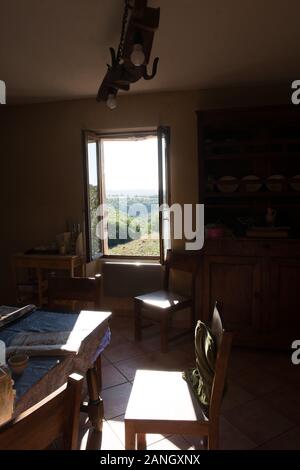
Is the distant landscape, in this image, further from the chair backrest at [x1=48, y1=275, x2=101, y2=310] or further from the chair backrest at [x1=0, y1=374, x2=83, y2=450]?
the chair backrest at [x1=0, y1=374, x2=83, y2=450]

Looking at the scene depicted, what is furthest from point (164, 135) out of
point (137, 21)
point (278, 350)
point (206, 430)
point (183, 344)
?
point (206, 430)

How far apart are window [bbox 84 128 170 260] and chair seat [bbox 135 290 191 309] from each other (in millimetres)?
581

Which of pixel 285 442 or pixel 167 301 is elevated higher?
pixel 167 301

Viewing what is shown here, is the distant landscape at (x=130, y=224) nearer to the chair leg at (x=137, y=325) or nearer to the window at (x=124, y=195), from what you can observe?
the window at (x=124, y=195)

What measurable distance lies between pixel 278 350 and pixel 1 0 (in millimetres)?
3271

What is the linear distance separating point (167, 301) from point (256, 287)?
0.80 m

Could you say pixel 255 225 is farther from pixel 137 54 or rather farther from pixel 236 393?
pixel 137 54

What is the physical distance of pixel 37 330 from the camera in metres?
1.80

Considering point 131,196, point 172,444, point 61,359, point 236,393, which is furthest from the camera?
point 131,196

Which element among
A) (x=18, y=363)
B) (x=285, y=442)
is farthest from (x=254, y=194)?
(x=18, y=363)

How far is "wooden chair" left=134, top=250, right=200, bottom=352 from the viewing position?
119 inches

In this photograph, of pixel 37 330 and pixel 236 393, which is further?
pixel 236 393

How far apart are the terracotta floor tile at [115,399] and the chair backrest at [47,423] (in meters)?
1.40

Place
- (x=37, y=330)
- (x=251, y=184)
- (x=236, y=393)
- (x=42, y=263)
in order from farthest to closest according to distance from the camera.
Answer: (x=42, y=263) → (x=251, y=184) → (x=236, y=393) → (x=37, y=330)
